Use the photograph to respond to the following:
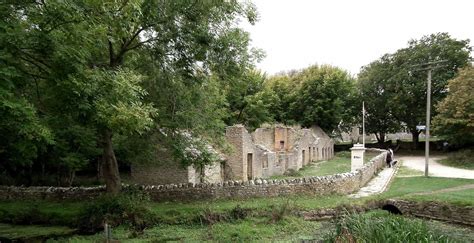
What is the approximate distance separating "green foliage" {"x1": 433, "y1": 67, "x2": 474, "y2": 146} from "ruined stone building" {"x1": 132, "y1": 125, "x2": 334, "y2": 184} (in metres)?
12.3

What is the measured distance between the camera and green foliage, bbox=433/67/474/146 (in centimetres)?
2959

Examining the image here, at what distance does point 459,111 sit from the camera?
29.8 meters

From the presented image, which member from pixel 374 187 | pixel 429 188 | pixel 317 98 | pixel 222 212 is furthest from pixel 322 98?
pixel 222 212

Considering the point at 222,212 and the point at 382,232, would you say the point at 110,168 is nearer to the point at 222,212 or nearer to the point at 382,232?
the point at 222,212

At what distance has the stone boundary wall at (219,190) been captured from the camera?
1570 cm

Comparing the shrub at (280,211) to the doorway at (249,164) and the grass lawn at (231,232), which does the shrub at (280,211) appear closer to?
the grass lawn at (231,232)

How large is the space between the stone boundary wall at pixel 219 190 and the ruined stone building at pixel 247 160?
4.16 ft

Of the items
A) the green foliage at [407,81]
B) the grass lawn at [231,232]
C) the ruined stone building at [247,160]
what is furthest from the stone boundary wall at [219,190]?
the green foliage at [407,81]

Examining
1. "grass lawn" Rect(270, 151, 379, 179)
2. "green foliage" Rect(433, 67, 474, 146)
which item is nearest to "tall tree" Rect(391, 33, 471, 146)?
"green foliage" Rect(433, 67, 474, 146)

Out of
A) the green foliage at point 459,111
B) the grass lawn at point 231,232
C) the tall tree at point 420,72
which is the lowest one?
the grass lawn at point 231,232

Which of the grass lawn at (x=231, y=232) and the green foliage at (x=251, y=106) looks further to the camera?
the green foliage at (x=251, y=106)

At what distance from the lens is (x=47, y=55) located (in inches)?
364

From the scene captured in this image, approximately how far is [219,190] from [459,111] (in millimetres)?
23969

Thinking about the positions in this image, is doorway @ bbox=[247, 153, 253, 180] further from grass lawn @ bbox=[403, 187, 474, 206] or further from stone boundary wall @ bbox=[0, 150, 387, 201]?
grass lawn @ bbox=[403, 187, 474, 206]
